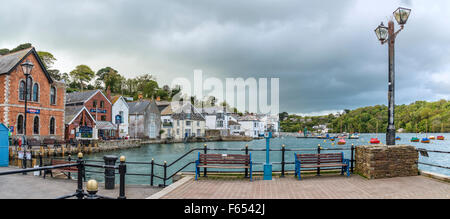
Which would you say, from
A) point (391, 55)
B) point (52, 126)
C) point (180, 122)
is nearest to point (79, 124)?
point (52, 126)

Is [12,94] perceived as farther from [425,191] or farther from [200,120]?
[200,120]

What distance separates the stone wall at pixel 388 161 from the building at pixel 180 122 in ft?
224

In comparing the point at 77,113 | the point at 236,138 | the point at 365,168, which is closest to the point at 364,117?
the point at 236,138

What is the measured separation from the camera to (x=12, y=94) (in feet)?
114

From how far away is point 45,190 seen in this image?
9883mm

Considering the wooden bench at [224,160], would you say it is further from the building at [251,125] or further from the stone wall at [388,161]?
the building at [251,125]

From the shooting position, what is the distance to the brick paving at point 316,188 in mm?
8016

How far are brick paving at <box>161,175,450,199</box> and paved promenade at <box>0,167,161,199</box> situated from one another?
1582mm

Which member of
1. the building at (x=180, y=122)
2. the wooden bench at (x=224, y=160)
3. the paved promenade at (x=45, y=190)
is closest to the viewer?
the paved promenade at (x=45, y=190)

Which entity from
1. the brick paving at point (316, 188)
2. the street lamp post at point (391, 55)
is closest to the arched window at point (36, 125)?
the brick paving at point (316, 188)

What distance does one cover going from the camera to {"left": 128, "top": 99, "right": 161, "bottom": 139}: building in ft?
226

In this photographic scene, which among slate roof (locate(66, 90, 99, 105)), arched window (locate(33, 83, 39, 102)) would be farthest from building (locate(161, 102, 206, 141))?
arched window (locate(33, 83, 39, 102))

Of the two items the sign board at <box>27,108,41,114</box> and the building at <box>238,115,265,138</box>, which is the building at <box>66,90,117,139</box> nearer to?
the sign board at <box>27,108,41,114</box>
